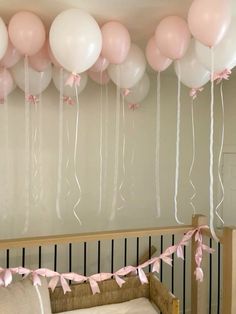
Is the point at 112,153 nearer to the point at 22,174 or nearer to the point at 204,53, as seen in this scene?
the point at 22,174

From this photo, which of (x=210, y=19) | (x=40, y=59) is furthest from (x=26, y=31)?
(x=210, y=19)

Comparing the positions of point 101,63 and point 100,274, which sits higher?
point 101,63

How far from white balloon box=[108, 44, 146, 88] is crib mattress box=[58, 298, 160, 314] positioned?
4.55 feet

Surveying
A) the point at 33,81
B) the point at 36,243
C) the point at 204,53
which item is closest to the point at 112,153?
the point at 33,81

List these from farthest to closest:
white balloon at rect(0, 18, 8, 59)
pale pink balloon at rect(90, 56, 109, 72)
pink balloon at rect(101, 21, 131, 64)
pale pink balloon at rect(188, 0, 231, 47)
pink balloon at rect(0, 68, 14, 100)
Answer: pink balloon at rect(0, 68, 14, 100) → pale pink balloon at rect(90, 56, 109, 72) → pink balloon at rect(101, 21, 131, 64) → white balloon at rect(0, 18, 8, 59) → pale pink balloon at rect(188, 0, 231, 47)

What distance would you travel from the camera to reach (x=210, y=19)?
134 cm

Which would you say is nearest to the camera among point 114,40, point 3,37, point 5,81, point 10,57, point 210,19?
point 210,19

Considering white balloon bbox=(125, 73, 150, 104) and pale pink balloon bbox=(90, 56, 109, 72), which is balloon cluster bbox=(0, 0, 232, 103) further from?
white balloon bbox=(125, 73, 150, 104)

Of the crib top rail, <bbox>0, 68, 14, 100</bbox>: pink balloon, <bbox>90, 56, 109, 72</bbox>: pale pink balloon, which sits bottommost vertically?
the crib top rail

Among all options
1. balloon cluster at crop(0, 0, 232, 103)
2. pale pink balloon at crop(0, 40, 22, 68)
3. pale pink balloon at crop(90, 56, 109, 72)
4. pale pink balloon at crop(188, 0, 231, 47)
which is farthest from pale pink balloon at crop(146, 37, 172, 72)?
pale pink balloon at crop(0, 40, 22, 68)

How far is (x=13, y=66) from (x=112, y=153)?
1.18 m

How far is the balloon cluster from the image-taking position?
1.39m

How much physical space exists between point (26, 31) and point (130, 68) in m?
0.65

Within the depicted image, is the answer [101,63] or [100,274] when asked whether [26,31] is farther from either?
[100,274]
